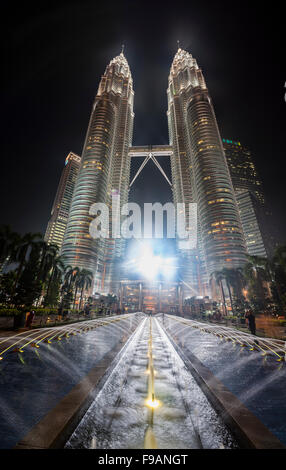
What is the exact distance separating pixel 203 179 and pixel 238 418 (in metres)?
136

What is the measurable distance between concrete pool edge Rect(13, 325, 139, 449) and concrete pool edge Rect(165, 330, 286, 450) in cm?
302

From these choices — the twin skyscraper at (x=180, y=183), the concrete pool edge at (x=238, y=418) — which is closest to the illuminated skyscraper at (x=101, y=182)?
the twin skyscraper at (x=180, y=183)

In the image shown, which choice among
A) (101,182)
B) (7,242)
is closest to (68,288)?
(7,242)

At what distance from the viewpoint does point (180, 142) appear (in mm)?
176625

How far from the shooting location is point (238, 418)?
363 cm

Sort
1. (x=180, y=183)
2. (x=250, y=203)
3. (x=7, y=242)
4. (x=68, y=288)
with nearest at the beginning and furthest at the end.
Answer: (x=7, y=242)
(x=68, y=288)
(x=250, y=203)
(x=180, y=183)

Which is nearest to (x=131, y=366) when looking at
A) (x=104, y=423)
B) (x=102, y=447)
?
(x=104, y=423)

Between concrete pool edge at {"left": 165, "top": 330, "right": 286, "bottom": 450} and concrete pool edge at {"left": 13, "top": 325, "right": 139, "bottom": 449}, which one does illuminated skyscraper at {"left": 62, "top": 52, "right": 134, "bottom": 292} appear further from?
concrete pool edge at {"left": 165, "top": 330, "right": 286, "bottom": 450}

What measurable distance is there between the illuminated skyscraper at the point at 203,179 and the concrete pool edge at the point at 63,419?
111150 millimetres

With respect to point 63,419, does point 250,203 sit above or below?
above

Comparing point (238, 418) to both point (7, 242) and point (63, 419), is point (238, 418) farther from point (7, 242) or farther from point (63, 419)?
point (7, 242)
